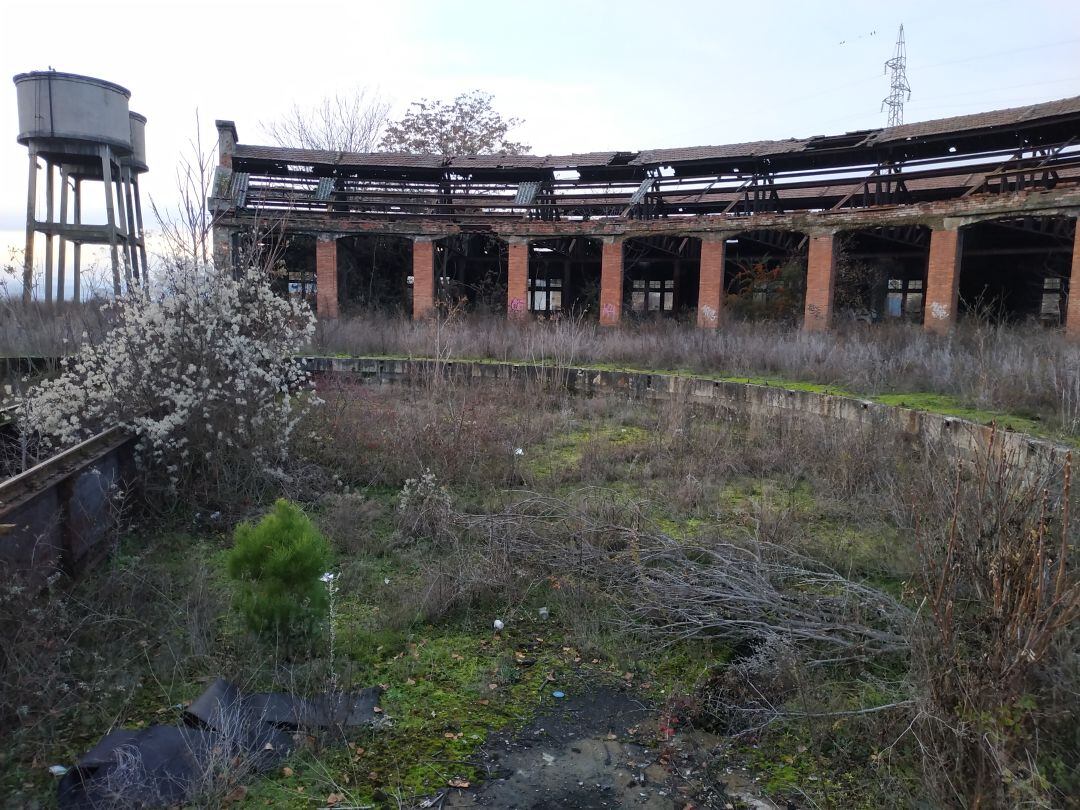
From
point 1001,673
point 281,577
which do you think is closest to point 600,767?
point 1001,673

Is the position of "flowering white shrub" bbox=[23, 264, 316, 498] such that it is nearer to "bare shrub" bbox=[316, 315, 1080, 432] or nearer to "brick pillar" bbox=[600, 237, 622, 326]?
"bare shrub" bbox=[316, 315, 1080, 432]

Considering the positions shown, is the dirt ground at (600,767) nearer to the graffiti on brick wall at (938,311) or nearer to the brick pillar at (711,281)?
the graffiti on brick wall at (938,311)

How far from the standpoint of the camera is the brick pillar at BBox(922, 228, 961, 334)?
17766 mm

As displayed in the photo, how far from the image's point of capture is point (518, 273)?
23.9 meters

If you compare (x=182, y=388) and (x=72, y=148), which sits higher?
(x=72, y=148)

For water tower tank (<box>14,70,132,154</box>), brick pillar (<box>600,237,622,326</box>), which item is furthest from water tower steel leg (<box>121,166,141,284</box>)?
brick pillar (<box>600,237,622,326</box>)

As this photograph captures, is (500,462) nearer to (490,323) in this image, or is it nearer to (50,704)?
(50,704)

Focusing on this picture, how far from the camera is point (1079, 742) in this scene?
270cm

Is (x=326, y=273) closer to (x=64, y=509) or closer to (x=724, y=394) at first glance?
(x=724, y=394)

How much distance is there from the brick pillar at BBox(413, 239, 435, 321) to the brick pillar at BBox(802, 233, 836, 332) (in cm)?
1149

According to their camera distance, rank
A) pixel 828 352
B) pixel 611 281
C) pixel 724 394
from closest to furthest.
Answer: pixel 724 394, pixel 828 352, pixel 611 281

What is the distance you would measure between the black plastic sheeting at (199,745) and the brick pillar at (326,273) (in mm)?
21551

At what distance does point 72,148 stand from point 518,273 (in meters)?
12.3

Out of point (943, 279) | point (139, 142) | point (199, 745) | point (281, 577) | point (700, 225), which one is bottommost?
point (199, 745)
